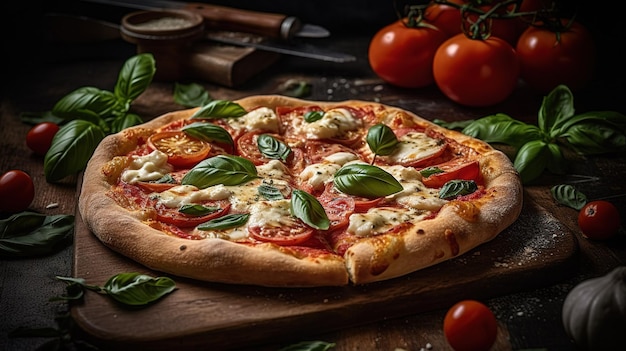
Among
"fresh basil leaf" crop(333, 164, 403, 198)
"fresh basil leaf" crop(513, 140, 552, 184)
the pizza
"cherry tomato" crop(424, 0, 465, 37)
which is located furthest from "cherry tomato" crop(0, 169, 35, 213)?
"cherry tomato" crop(424, 0, 465, 37)

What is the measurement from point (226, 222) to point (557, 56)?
2.82 meters

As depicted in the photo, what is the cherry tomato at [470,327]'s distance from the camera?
8.99 feet

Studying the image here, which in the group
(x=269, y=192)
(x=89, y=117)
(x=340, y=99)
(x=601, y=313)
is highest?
(x=601, y=313)

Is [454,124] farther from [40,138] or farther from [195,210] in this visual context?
[40,138]

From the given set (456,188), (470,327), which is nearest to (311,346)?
(470,327)

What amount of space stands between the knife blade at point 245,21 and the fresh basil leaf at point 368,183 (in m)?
2.29

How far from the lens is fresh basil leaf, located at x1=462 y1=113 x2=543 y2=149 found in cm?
430

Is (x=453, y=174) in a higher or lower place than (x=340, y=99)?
higher

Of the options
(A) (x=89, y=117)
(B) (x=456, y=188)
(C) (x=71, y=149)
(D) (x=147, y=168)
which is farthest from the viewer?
(A) (x=89, y=117)

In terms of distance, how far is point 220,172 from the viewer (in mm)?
3531

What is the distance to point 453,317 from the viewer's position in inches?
110

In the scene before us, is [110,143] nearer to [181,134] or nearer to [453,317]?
[181,134]

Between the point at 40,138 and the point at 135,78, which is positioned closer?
the point at 40,138

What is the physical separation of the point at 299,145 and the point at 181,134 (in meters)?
0.61
